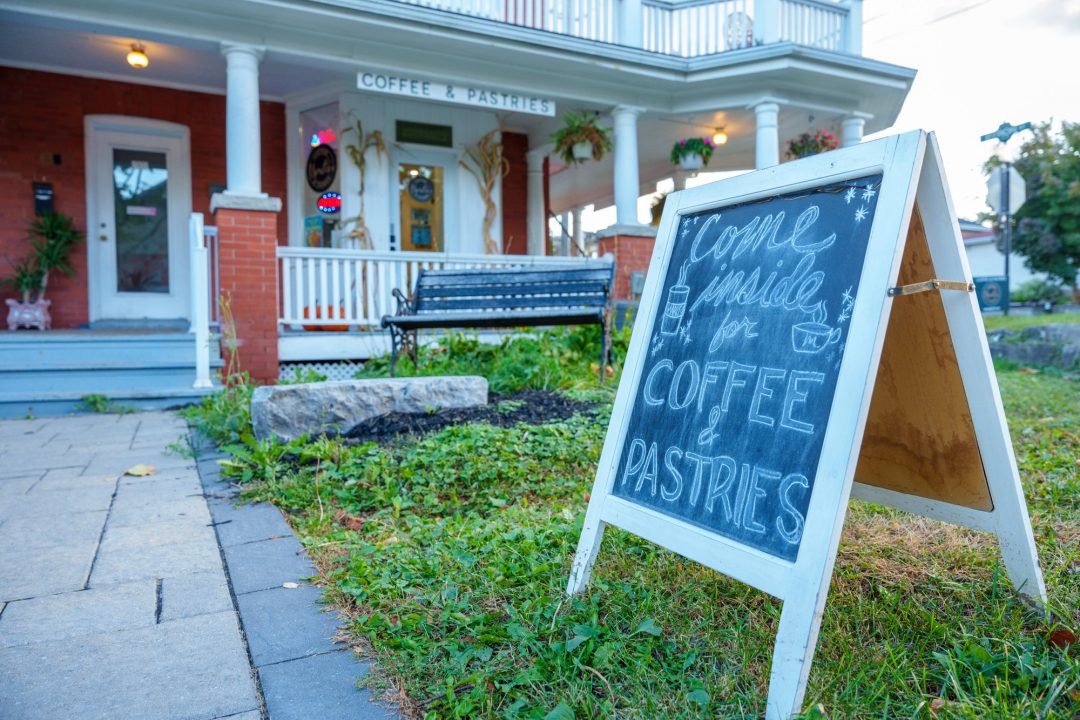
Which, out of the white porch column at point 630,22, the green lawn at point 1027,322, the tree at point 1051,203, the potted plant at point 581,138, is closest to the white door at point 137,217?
the potted plant at point 581,138

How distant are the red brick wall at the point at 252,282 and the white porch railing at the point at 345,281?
210 millimetres

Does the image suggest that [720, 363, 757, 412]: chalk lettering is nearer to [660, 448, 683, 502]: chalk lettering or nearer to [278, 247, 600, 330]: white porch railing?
[660, 448, 683, 502]: chalk lettering

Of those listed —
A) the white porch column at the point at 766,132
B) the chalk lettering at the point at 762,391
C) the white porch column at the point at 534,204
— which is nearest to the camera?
the chalk lettering at the point at 762,391

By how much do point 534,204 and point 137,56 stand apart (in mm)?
5294

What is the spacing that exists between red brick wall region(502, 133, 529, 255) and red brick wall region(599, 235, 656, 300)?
90.0 inches

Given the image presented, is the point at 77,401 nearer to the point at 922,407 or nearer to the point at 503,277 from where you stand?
the point at 503,277

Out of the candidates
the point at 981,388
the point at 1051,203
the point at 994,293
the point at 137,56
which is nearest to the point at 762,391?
the point at 981,388

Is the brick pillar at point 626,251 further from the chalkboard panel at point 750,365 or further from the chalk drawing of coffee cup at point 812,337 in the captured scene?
the chalk drawing of coffee cup at point 812,337

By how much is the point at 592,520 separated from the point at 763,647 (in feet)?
1.69

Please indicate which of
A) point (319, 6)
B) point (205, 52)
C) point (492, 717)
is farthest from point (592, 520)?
point (205, 52)

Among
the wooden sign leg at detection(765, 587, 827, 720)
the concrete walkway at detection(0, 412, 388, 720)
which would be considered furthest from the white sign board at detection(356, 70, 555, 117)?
the wooden sign leg at detection(765, 587, 827, 720)

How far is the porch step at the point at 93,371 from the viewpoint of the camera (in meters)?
5.45

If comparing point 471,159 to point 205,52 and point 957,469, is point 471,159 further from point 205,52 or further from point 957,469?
point 957,469

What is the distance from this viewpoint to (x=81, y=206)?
8.15m
